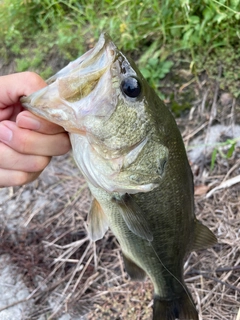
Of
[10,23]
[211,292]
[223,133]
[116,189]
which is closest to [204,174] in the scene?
[223,133]

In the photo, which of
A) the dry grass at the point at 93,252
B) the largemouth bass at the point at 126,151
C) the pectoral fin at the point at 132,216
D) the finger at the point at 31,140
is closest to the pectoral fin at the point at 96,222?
the largemouth bass at the point at 126,151

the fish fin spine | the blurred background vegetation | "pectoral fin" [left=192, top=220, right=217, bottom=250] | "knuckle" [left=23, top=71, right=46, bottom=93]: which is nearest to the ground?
the blurred background vegetation

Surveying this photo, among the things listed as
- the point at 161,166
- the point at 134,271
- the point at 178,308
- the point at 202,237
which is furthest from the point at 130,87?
the point at 178,308

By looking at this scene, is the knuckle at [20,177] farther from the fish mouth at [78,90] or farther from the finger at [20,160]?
the fish mouth at [78,90]

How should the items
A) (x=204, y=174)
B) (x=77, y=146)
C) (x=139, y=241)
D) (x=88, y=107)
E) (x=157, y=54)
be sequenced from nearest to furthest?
(x=88, y=107)
(x=77, y=146)
(x=139, y=241)
(x=204, y=174)
(x=157, y=54)

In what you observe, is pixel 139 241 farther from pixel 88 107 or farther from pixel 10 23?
pixel 10 23

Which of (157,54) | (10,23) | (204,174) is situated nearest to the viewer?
(204,174)
